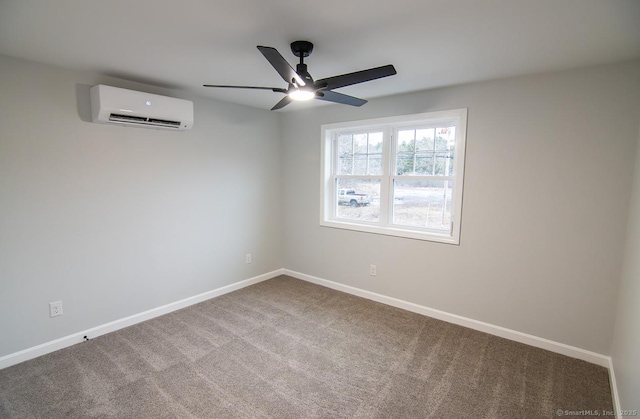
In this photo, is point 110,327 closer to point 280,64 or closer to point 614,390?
point 280,64

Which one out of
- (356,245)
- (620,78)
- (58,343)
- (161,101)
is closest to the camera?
(620,78)

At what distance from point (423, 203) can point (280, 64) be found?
2.22 m

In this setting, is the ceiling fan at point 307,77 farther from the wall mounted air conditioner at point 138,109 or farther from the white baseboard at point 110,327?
the white baseboard at point 110,327

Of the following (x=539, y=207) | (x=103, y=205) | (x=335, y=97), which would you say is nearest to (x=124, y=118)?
(x=103, y=205)

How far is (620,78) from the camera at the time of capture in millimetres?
2256

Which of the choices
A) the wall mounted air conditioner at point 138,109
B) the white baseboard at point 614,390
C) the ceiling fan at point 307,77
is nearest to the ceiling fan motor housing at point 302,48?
the ceiling fan at point 307,77

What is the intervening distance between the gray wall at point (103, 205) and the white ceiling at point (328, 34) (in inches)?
19.2

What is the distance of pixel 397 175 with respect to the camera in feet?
11.5

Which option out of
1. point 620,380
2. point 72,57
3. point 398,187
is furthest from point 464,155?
point 72,57

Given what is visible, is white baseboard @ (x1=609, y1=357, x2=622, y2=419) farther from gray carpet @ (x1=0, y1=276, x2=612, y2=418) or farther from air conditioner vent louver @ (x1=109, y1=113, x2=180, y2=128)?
air conditioner vent louver @ (x1=109, y1=113, x2=180, y2=128)

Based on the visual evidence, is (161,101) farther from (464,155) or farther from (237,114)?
(464,155)

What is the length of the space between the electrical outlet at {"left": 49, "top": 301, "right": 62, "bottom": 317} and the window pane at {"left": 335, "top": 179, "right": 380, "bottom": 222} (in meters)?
2.96

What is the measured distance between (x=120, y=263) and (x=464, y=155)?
11.3 feet

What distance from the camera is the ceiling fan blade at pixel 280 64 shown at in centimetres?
166
